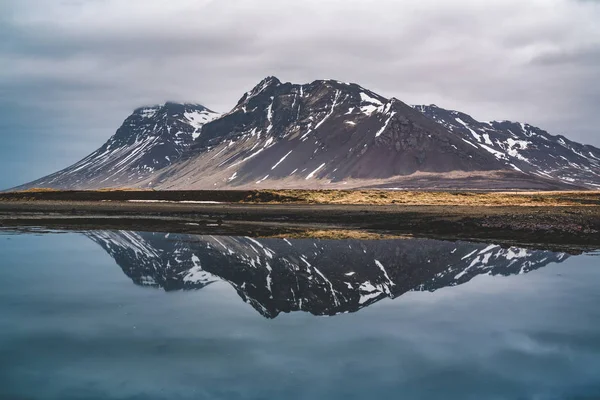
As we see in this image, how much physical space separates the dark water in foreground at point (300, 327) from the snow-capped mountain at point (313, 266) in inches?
6.6

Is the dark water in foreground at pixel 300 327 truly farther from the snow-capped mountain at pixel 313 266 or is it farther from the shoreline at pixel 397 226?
the shoreline at pixel 397 226

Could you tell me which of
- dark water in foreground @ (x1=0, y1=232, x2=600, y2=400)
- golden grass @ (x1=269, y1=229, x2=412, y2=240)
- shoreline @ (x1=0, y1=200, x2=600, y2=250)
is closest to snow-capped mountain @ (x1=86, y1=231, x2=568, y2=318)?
dark water in foreground @ (x1=0, y1=232, x2=600, y2=400)

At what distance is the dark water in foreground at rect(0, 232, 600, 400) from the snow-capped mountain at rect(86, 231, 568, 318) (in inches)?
6.6

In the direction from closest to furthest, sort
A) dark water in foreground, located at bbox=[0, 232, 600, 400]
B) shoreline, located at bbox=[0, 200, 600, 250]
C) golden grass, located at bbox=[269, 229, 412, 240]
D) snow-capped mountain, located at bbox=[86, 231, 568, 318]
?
1. dark water in foreground, located at bbox=[0, 232, 600, 400]
2. snow-capped mountain, located at bbox=[86, 231, 568, 318]
3. shoreline, located at bbox=[0, 200, 600, 250]
4. golden grass, located at bbox=[269, 229, 412, 240]

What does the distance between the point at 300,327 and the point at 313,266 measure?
500 inches

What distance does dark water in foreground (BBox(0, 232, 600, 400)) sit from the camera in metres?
13.6

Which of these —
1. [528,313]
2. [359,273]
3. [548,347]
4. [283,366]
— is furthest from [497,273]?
[283,366]

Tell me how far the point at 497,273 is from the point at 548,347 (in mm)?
13835

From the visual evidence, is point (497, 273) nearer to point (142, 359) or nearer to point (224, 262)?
point (224, 262)

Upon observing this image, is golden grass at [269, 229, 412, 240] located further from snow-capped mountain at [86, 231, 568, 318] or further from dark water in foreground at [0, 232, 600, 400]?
dark water in foreground at [0, 232, 600, 400]

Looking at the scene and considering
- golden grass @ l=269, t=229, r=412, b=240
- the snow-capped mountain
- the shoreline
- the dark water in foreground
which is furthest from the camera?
golden grass @ l=269, t=229, r=412, b=240

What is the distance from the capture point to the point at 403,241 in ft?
146

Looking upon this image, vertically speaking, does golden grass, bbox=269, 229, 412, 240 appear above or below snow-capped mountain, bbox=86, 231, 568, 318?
above

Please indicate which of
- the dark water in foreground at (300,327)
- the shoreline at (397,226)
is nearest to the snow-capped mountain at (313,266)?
the dark water in foreground at (300,327)
